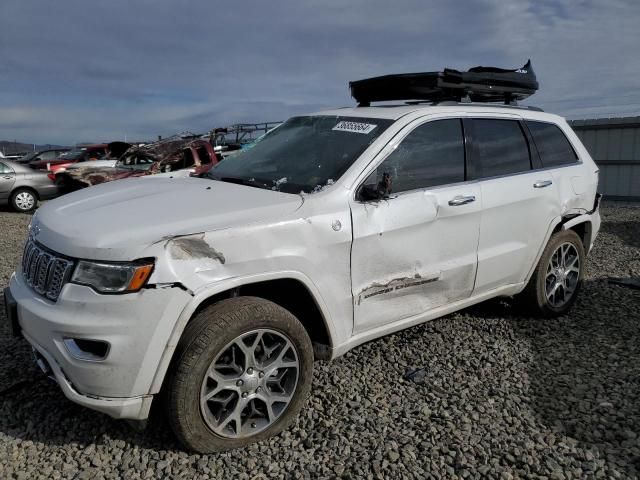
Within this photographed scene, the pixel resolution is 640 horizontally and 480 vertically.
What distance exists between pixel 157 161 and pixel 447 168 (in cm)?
871

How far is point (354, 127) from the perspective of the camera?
11.5 feet

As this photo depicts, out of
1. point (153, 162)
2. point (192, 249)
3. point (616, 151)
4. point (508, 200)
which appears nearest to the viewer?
point (192, 249)

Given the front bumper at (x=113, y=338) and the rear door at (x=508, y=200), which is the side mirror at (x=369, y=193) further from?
the front bumper at (x=113, y=338)

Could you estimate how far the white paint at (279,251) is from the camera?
2381 millimetres

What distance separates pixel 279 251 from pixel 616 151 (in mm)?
13028

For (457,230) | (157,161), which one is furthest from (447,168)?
(157,161)

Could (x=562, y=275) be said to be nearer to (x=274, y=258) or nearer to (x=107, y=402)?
(x=274, y=258)

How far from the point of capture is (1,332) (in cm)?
411

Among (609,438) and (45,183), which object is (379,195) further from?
(45,183)

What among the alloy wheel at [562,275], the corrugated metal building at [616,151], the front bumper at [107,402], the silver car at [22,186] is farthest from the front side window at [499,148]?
the silver car at [22,186]

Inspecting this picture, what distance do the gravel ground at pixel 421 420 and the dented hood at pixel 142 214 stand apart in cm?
109

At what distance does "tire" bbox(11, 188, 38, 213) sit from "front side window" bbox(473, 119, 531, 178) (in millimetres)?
12089

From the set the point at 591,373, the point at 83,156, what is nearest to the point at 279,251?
the point at 591,373

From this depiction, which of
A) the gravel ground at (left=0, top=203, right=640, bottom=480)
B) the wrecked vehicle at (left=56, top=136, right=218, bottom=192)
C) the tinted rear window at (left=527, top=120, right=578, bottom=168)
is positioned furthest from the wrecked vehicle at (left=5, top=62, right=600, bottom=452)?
the wrecked vehicle at (left=56, top=136, right=218, bottom=192)
